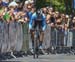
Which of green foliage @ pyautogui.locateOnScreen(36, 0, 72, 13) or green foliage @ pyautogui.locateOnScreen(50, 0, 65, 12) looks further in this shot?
green foliage @ pyautogui.locateOnScreen(50, 0, 65, 12)

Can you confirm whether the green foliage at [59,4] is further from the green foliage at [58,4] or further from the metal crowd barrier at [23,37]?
the metal crowd barrier at [23,37]

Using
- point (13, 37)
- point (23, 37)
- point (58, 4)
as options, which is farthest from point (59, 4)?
point (13, 37)

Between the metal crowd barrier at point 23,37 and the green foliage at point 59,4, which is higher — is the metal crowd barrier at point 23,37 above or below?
below

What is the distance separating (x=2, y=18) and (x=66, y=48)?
18.0 feet

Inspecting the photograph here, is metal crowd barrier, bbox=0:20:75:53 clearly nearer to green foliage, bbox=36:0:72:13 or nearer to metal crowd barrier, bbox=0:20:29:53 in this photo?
metal crowd barrier, bbox=0:20:29:53

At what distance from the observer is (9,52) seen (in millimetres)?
17719

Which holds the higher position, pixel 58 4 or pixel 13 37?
pixel 58 4

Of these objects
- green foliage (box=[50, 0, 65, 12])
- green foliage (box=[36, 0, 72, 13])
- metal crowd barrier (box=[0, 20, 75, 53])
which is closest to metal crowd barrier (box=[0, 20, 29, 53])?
metal crowd barrier (box=[0, 20, 75, 53])

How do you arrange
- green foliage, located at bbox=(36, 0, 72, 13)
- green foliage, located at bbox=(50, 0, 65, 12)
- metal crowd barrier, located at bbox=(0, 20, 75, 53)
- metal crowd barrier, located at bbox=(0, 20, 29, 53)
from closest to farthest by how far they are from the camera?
metal crowd barrier, located at bbox=(0, 20, 29, 53)
metal crowd barrier, located at bbox=(0, 20, 75, 53)
green foliage, located at bbox=(36, 0, 72, 13)
green foliage, located at bbox=(50, 0, 65, 12)

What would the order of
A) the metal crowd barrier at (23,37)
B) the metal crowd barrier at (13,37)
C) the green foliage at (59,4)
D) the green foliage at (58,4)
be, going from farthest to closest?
the green foliage at (58,4) < the green foliage at (59,4) < the metal crowd barrier at (23,37) < the metal crowd barrier at (13,37)

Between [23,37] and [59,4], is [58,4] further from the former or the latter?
[23,37]

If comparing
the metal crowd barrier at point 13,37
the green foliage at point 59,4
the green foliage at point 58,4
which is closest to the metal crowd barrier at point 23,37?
the metal crowd barrier at point 13,37

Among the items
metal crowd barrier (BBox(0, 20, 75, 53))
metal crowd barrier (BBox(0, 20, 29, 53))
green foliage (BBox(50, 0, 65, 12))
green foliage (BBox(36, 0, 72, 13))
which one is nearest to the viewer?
metal crowd barrier (BBox(0, 20, 29, 53))

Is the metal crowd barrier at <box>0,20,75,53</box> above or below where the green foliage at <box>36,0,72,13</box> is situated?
below
